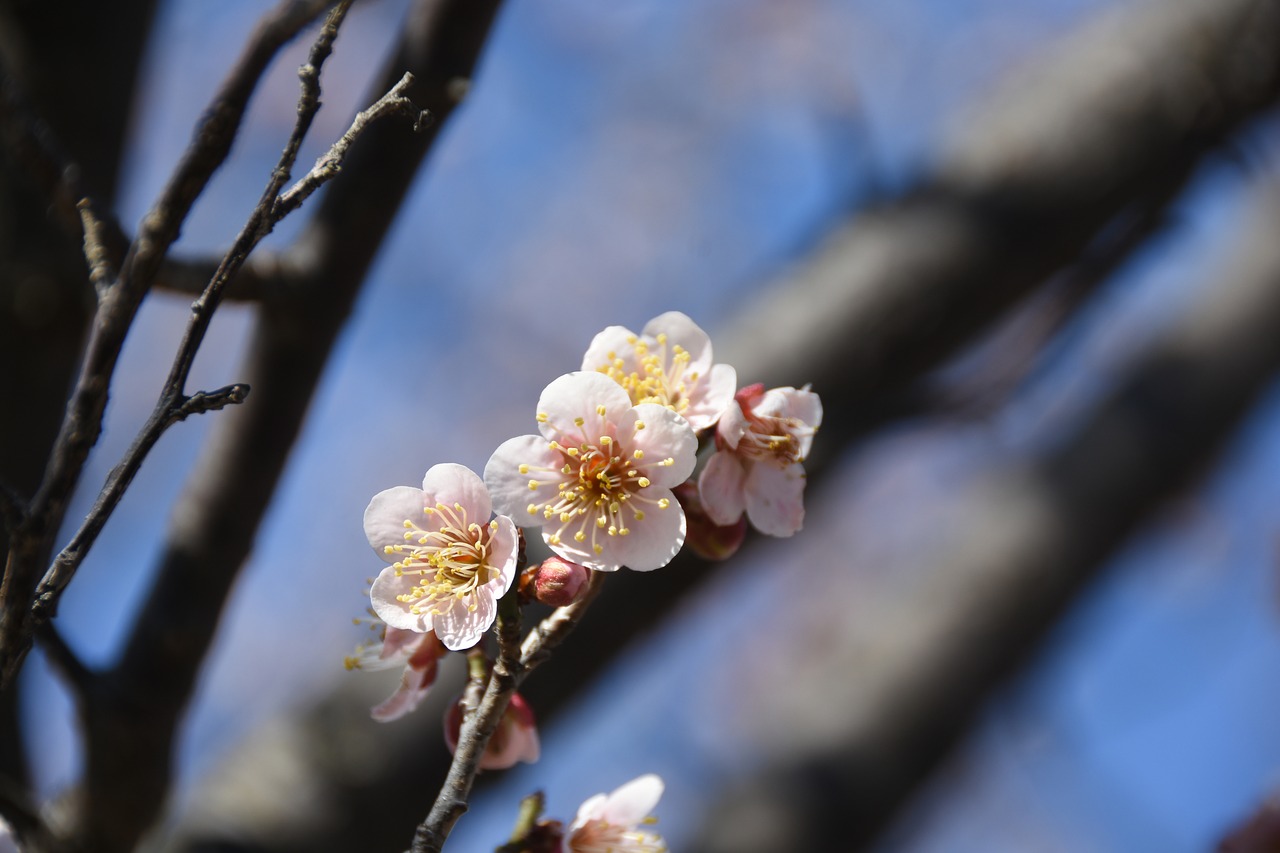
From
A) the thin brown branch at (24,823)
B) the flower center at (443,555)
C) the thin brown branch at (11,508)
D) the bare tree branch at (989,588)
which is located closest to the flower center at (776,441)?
the flower center at (443,555)

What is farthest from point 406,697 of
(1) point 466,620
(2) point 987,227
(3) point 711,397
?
(2) point 987,227

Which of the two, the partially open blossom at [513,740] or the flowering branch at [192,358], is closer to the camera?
the flowering branch at [192,358]

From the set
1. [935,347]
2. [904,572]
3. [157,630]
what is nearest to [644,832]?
[157,630]

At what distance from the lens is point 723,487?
0.79 meters

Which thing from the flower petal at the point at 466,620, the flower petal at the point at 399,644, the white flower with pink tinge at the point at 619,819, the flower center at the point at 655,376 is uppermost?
the flower center at the point at 655,376

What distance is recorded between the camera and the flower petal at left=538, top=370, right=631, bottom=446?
0.74 m

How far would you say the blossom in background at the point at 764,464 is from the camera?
0.79 m

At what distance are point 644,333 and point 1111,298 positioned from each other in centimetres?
147

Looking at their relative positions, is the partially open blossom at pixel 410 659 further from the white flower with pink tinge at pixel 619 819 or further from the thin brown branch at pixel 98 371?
the thin brown branch at pixel 98 371

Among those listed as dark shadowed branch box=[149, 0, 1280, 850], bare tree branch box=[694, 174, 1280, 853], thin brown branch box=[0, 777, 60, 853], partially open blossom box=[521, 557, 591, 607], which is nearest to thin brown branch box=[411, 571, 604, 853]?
partially open blossom box=[521, 557, 591, 607]

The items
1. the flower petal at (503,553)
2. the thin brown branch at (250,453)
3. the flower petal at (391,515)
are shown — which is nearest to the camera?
the flower petal at (503,553)

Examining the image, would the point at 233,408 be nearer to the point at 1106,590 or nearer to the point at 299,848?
the point at 299,848

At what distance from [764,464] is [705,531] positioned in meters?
0.08

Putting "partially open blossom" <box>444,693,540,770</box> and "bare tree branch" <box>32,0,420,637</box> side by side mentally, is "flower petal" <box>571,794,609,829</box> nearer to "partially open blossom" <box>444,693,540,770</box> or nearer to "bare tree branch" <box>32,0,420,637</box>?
"partially open blossom" <box>444,693,540,770</box>
